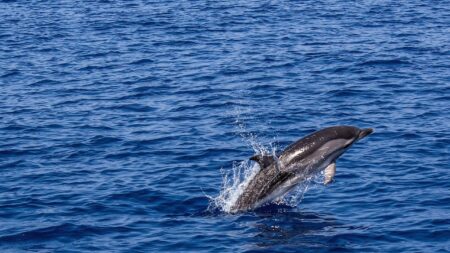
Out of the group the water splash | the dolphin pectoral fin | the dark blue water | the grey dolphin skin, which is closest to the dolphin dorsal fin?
the grey dolphin skin

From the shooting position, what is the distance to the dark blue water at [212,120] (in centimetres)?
2345

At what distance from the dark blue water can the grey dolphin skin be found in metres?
0.75

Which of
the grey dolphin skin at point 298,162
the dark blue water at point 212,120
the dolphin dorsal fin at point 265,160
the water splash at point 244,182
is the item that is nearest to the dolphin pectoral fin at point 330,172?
the grey dolphin skin at point 298,162

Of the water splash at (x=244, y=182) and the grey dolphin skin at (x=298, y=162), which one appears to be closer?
the grey dolphin skin at (x=298, y=162)

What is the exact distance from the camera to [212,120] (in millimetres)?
33781

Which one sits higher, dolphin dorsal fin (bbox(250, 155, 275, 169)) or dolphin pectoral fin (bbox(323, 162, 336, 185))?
dolphin dorsal fin (bbox(250, 155, 275, 169))

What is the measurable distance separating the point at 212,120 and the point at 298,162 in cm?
1040

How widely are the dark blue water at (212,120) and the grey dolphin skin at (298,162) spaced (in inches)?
29.4

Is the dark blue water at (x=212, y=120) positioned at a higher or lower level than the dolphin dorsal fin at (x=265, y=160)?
lower

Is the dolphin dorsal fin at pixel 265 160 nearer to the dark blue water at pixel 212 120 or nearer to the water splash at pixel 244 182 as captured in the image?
the water splash at pixel 244 182

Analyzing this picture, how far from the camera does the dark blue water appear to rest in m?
23.5

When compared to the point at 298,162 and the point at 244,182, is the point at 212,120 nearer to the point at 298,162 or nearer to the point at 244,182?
the point at 244,182

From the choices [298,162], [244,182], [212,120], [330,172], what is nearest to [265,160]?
[298,162]

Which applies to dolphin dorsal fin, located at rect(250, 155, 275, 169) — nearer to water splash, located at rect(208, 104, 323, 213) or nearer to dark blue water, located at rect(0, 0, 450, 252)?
water splash, located at rect(208, 104, 323, 213)
